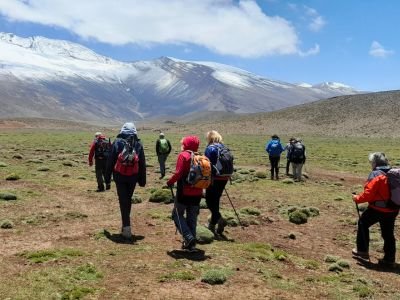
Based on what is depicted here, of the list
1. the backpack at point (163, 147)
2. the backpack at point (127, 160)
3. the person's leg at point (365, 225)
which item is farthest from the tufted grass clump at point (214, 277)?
the backpack at point (163, 147)

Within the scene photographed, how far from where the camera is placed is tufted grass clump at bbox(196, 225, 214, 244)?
11.7 m

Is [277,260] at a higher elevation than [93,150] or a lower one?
lower

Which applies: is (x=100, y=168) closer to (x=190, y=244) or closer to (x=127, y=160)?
(x=127, y=160)

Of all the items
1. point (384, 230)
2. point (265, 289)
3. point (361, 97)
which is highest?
point (361, 97)

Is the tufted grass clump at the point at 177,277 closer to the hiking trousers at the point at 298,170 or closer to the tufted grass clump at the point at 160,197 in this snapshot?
the tufted grass clump at the point at 160,197

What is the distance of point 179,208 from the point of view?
10578 mm

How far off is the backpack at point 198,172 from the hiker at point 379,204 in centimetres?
316

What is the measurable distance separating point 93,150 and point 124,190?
25.9 feet

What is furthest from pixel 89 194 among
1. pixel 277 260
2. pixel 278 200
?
pixel 277 260

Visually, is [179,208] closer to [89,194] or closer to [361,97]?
[89,194]

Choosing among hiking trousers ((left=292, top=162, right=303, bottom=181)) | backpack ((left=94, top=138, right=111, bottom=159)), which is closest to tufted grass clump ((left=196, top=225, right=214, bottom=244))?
backpack ((left=94, top=138, right=111, bottom=159))

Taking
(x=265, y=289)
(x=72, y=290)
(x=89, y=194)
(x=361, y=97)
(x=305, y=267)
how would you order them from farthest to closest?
(x=361, y=97) → (x=89, y=194) → (x=305, y=267) → (x=265, y=289) → (x=72, y=290)

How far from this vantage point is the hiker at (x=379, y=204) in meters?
10.5

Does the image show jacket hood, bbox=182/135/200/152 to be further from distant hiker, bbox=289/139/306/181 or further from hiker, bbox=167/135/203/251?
distant hiker, bbox=289/139/306/181
